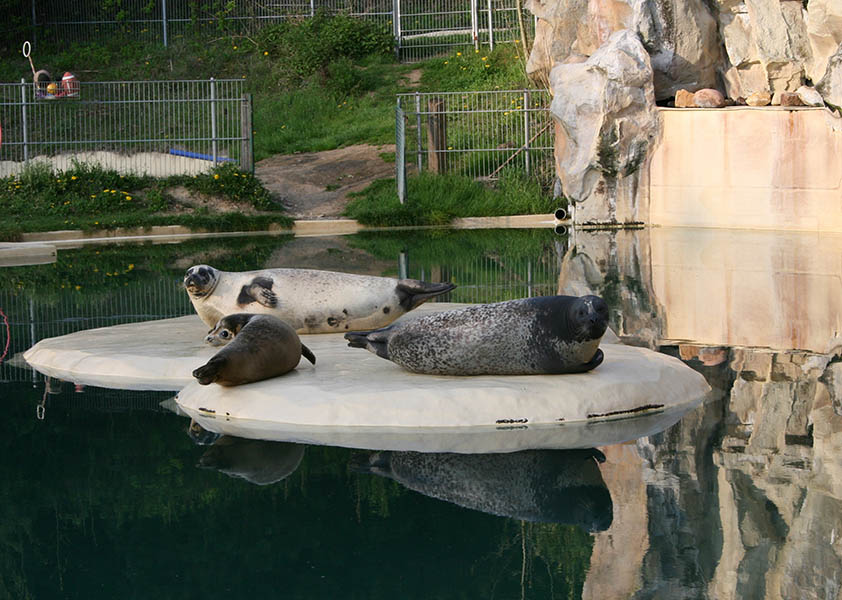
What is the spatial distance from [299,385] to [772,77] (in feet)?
54.6

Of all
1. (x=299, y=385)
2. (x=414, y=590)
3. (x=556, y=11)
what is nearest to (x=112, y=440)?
(x=299, y=385)

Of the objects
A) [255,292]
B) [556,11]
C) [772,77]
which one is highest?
[556,11]

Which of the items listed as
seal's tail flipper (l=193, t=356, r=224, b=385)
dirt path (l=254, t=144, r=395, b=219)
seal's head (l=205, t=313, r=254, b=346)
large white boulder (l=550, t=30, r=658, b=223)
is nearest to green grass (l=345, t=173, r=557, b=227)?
dirt path (l=254, t=144, r=395, b=219)

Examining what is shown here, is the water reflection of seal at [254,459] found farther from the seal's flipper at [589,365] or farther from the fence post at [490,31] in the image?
the fence post at [490,31]

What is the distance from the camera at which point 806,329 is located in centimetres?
1078

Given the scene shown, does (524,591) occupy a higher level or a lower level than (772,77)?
lower

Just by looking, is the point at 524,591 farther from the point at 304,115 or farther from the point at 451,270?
the point at 304,115

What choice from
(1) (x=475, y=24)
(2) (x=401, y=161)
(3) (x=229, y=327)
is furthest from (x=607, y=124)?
(3) (x=229, y=327)

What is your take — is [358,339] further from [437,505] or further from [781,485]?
[781,485]

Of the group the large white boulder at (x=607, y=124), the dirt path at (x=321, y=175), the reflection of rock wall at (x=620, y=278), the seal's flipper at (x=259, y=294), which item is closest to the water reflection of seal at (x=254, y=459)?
the seal's flipper at (x=259, y=294)

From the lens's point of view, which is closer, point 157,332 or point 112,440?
point 112,440

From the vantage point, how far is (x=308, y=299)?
10.4 m

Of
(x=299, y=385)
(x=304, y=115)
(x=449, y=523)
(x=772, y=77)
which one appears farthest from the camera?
(x=304, y=115)

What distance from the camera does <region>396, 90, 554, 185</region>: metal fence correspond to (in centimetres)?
2572
